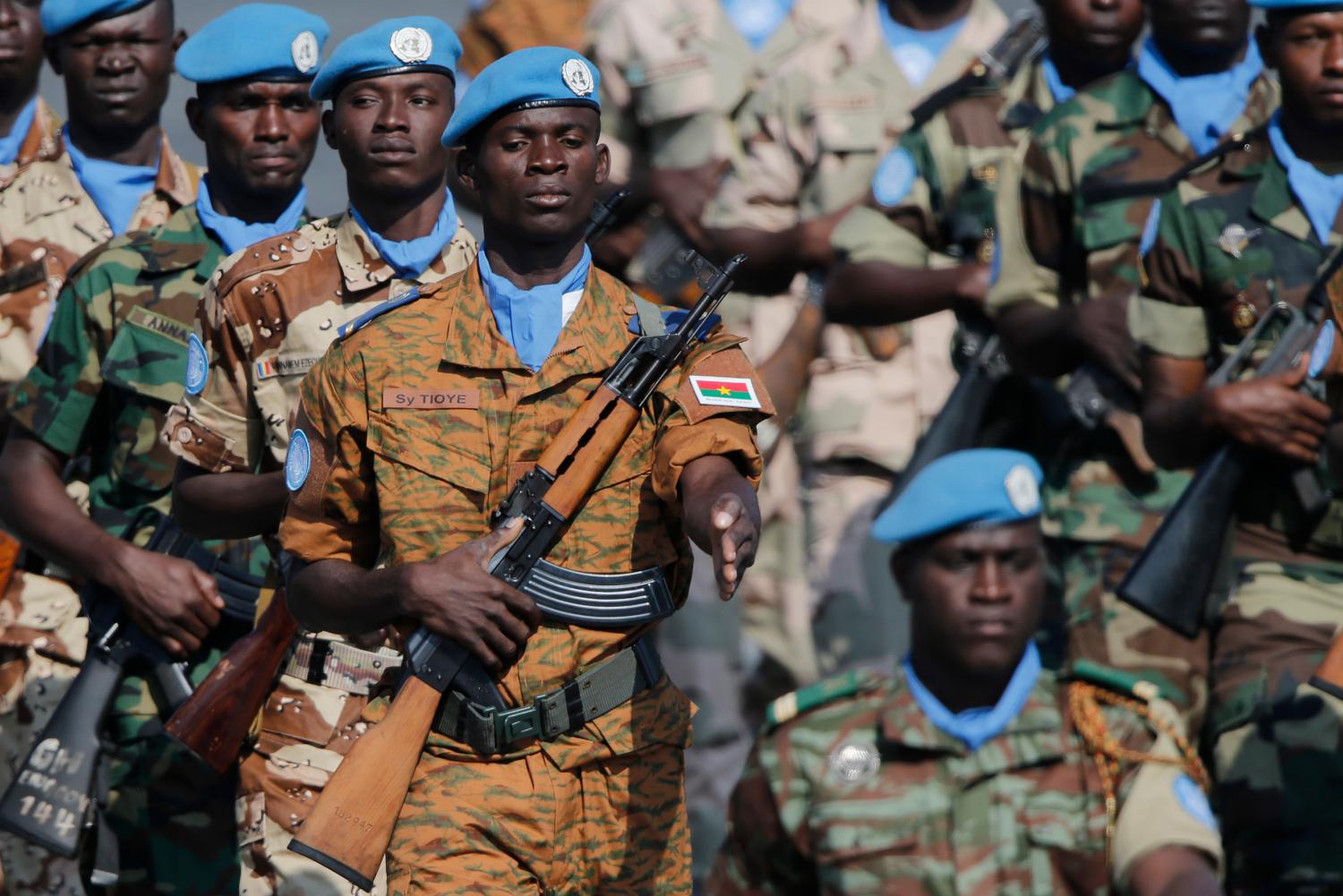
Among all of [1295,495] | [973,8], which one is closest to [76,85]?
[973,8]

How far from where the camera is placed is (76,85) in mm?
9703

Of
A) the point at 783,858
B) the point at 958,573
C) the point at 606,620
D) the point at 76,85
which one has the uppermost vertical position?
the point at 76,85

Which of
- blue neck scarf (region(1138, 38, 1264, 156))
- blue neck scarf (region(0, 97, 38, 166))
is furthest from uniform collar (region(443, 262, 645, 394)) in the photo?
blue neck scarf (region(0, 97, 38, 166))

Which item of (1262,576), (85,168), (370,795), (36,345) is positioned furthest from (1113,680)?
(85,168)

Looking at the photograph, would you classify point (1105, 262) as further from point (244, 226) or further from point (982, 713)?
point (244, 226)

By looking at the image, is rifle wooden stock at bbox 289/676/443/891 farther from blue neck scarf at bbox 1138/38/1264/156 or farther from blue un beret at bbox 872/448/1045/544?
blue neck scarf at bbox 1138/38/1264/156

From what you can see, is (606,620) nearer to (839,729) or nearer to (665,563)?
(665,563)

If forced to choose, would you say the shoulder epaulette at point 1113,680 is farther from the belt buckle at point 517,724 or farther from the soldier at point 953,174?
the soldier at point 953,174

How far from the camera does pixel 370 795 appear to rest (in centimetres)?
602

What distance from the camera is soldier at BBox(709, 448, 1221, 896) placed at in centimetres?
686

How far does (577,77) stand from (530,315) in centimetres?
49

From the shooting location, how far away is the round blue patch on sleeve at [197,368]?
24.5 feet

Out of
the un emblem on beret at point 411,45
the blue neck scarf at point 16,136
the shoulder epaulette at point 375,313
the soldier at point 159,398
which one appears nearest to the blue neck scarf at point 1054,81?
the soldier at point 159,398

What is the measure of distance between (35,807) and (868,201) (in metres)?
3.43
